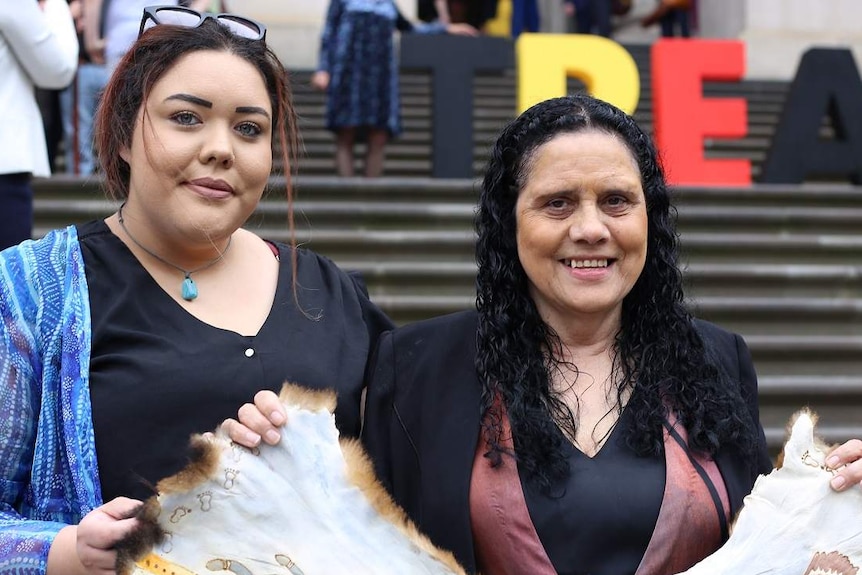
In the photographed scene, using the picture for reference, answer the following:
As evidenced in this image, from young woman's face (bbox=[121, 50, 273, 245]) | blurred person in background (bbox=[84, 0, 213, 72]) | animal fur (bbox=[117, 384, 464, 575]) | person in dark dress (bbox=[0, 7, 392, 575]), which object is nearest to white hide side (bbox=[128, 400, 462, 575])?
animal fur (bbox=[117, 384, 464, 575])

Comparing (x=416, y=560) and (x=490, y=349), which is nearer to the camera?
(x=416, y=560)

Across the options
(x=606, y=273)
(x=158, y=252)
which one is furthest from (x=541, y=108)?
(x=158, y=252)

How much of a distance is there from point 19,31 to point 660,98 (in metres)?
6.38

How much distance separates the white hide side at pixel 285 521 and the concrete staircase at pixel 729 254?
13.4 ft

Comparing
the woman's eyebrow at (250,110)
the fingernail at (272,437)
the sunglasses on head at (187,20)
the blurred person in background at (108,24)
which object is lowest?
the fingernail at (272,437)

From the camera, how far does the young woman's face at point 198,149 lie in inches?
100

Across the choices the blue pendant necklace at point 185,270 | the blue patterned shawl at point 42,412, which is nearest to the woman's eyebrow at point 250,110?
the blue pendant necklace at point 185,270

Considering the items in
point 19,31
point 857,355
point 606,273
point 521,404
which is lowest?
point 857,355

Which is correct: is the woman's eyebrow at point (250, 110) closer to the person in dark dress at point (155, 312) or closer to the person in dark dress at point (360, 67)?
the person in dark dress at point (155, 312)

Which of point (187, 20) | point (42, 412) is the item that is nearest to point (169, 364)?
point (42, 412)

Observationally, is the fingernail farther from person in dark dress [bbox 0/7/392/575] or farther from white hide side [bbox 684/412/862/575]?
white hide side [bbox 684/412/862/575]

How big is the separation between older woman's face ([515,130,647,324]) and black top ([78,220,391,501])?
512mm

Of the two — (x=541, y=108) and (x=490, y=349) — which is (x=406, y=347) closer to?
(x=490, y=349)

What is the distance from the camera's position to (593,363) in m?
2.81
